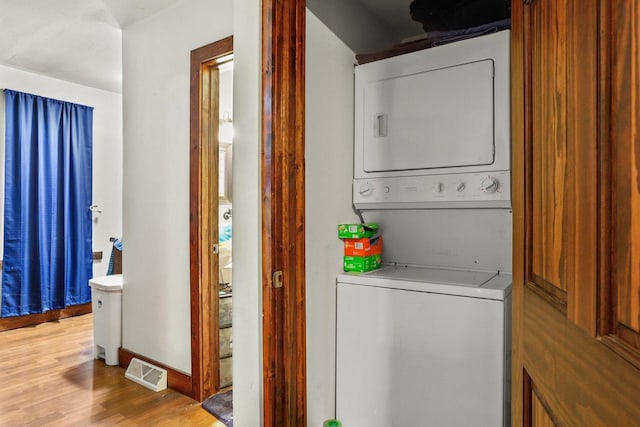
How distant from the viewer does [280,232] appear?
4.41 ft

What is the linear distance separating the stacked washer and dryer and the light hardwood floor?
1.06m

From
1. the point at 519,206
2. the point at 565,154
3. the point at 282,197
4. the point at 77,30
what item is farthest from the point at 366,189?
the point at 77,30

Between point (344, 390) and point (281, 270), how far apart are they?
0.73m

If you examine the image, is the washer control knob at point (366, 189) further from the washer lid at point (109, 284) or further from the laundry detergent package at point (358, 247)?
the washer lid at point (109, 284)

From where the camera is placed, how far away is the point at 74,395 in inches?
95.7

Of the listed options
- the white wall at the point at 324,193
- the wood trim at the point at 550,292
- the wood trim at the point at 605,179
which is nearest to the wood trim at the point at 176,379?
the white wall at the point at 324,193

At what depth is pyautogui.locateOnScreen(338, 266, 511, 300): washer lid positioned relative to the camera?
4.77 ft

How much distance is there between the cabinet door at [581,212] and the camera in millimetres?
420

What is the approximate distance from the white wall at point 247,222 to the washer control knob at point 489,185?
3.01 ft

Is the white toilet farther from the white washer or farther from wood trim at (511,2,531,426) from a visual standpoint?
wood trim at (511,2,531,426)

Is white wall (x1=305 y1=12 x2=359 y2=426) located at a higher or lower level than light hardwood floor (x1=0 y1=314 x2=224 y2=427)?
higher

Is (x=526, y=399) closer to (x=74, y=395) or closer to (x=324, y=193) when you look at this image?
(x=324, y=193)

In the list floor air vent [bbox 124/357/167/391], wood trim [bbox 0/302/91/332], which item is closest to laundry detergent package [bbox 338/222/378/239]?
floor air vent [bbox 124/357/167/391]

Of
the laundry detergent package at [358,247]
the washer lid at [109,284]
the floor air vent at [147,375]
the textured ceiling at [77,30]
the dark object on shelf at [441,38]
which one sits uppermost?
the textured ceiling at [77,30]
